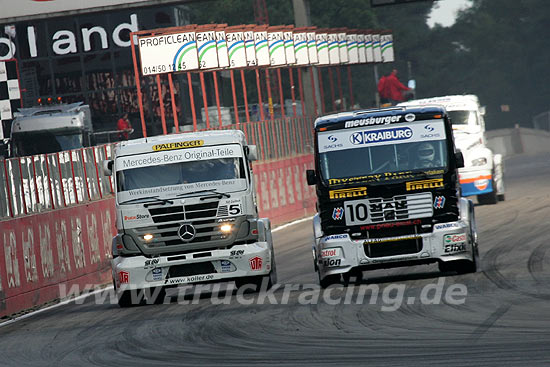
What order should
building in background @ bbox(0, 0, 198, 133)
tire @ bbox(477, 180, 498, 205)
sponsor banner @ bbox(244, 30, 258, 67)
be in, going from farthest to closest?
building in background @ bbox(0, 0, 198, 133) → sponsor banner @ bbox(244, 30, 258, 67) → tire @ bbox(477, 180, 498, 205)

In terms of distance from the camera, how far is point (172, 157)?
54.4 feet

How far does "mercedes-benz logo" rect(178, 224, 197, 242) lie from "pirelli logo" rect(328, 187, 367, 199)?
1862 mm

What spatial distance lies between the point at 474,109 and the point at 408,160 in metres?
12.3

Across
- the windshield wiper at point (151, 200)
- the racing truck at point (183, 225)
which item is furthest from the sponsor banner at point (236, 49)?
the windshield wiper at point (151, 200)

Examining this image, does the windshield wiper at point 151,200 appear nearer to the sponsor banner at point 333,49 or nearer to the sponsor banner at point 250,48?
the sponsor banner at point 250,48

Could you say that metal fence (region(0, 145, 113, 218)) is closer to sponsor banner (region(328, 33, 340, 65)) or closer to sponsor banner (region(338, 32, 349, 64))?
sponsor banner (region(328, 33, 340, 65))

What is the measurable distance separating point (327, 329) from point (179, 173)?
4863mm

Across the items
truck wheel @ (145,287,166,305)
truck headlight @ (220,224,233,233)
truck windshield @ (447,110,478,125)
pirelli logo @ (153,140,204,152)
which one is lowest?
truck wheel @ (145,287,166,305)

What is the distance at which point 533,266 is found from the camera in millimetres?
16297

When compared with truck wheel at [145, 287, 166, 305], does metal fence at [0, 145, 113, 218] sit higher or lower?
higher

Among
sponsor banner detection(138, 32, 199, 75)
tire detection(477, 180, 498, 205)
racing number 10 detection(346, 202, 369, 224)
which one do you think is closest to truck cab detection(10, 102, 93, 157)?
sponsor banner detection(138, 32, 199, 75)

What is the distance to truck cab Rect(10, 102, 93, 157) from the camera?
36156 mm

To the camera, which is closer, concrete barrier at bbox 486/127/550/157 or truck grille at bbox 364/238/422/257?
truck grille at bbox 364/238/422/257

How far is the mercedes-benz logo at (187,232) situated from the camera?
636 inches
